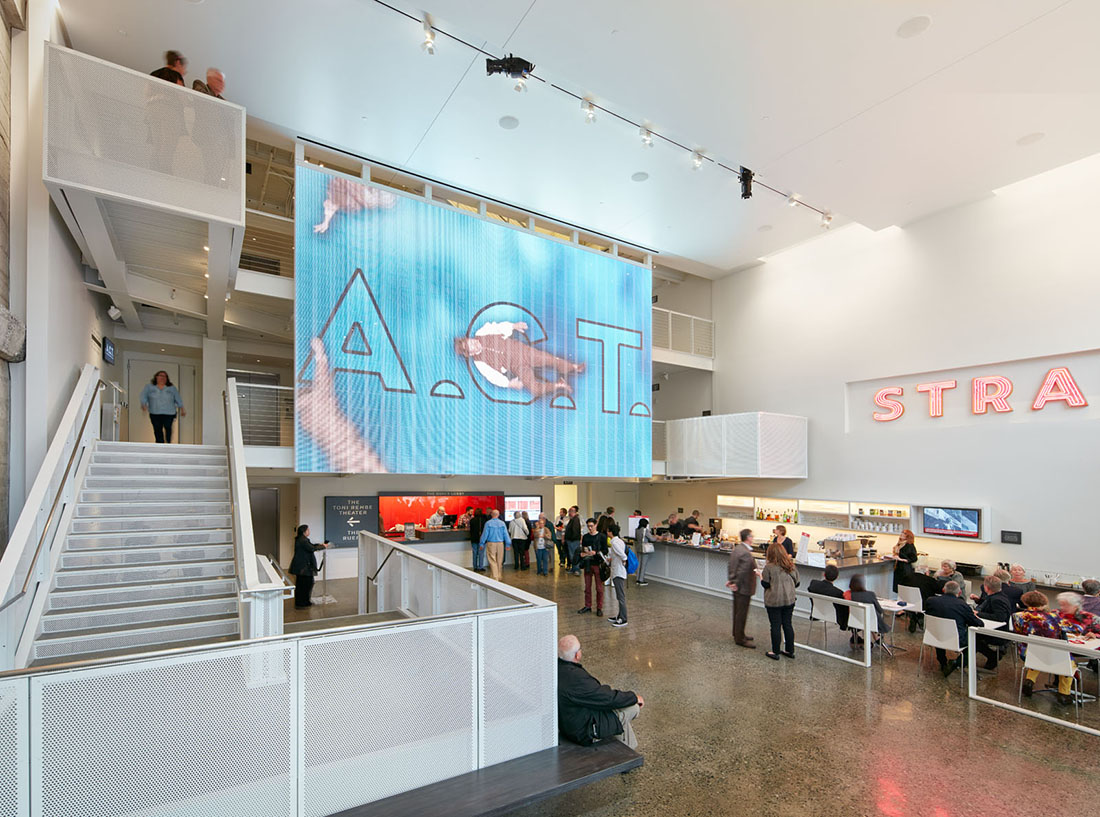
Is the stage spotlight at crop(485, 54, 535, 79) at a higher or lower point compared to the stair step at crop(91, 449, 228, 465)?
higher

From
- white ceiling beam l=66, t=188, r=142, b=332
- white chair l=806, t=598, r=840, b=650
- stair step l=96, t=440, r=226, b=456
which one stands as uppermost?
white ceiling beam l=66, t=188, r=142, b=332

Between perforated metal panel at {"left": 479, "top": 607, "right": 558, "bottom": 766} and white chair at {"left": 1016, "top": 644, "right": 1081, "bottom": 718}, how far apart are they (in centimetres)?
510

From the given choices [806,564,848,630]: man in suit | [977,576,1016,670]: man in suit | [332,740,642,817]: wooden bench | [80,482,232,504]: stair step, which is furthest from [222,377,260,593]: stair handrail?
[977,576,1016,670]: man in suit

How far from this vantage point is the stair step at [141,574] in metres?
5.39

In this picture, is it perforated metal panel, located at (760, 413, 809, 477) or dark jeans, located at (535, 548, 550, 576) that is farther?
dark jeans, located at (535, 548, 550, 576)

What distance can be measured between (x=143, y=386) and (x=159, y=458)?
6.64 metres

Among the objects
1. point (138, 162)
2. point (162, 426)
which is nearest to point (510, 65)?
point (138, 162)

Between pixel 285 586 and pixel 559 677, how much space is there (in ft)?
7.39

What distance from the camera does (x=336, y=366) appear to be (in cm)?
901

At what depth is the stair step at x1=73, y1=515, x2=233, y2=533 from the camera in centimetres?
598

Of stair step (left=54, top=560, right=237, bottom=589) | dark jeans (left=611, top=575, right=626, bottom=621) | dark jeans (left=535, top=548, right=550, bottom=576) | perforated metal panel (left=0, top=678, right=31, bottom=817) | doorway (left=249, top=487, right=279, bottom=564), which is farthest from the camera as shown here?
doorway (left=249, top=487, right=279, bottom=564)

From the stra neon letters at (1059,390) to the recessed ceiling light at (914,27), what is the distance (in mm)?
6090

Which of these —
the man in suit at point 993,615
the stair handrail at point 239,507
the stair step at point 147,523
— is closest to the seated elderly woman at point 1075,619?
the man in suit at point 993,615

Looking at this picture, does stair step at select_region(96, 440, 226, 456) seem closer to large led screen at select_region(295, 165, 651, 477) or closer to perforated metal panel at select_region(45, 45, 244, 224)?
large led screen at select_region(295, 165, 651, 477)
